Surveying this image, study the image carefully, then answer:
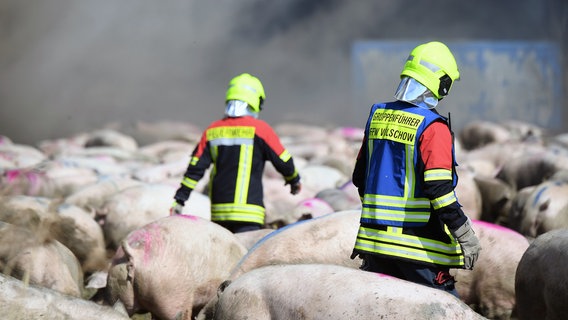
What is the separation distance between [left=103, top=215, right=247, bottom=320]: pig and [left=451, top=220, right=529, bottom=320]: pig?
1383 mm

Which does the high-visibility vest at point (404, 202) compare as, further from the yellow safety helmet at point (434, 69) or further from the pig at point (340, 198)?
the pig at point (340, 198)

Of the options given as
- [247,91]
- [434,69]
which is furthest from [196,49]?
[434,69]

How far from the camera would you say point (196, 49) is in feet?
71.4

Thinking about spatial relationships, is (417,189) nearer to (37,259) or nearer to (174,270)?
(174,270)

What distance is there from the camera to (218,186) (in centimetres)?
604

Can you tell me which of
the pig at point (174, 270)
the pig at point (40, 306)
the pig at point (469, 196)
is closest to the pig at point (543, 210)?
the pig at point (469, 196)

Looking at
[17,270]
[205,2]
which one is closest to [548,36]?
[205,2]

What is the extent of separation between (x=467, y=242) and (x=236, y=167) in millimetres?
2373

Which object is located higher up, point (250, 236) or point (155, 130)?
point (155, 130)

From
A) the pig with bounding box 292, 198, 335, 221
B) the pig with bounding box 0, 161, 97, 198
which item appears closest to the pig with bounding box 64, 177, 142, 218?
the pig with bounding box 0, 161, 97, 198

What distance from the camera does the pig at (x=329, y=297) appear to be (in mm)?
3551

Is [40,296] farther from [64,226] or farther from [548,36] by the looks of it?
[548,36]

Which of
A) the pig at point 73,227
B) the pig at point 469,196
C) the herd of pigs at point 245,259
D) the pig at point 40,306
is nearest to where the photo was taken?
the pig at point 40,306

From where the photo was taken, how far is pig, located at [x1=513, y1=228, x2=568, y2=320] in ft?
14.4
